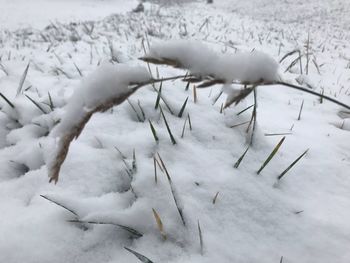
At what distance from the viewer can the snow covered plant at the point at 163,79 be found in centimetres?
53

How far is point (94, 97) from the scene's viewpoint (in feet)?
1.79

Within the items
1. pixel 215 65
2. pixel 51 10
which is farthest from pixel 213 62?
→ pixel 51 10

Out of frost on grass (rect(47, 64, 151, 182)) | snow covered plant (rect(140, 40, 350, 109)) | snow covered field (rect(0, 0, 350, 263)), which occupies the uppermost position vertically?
snow covered plant (rect(140, 40, 350, 109))

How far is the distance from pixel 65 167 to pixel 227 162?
70 centimetres

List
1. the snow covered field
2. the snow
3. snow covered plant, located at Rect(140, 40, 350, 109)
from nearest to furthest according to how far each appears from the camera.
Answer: snow covered plant, located at Rect(140, 40, 350, 109), the snow covered field, the snow

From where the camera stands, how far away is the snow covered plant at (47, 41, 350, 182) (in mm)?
526

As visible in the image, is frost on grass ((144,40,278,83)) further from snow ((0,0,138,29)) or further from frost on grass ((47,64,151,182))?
snow ((0,0,138,29))

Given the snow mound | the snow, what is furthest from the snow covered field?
the snow

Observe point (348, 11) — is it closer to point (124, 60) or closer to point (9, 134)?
point (124, 60)

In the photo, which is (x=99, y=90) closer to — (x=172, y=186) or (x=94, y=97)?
(x=94, y=97)

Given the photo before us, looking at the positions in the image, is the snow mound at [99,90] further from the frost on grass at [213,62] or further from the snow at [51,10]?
the snow at [51,10]

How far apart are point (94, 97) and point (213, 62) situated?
0.23 meters

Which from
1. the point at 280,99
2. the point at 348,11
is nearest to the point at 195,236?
the point at 280,99

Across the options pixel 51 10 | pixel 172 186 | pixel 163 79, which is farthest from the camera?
pixel 51 10
